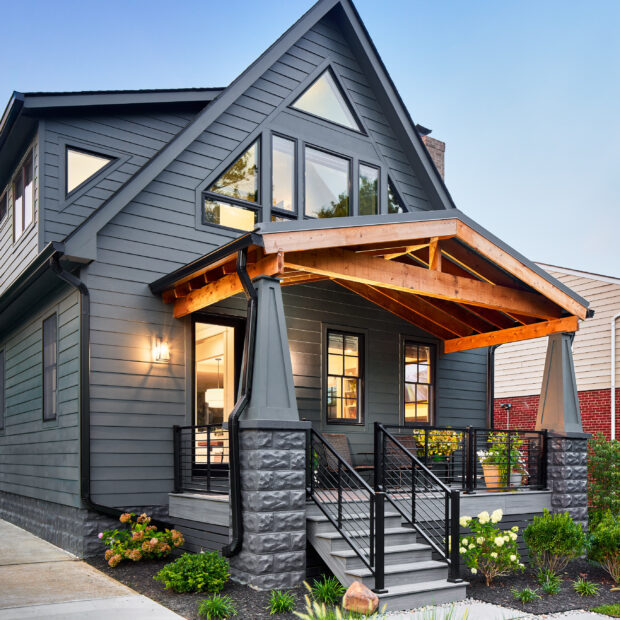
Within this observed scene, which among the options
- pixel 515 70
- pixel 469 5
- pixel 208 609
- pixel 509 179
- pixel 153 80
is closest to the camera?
pixel 208 609

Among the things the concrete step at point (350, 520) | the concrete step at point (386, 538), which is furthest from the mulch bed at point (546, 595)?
the concrete step at point (350, 520)

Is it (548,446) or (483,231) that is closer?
(483,231)

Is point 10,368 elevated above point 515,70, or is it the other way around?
point 515,70

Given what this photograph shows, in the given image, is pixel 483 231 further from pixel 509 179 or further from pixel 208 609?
pixel 509 179

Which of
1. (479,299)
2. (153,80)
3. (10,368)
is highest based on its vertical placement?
(153,80)

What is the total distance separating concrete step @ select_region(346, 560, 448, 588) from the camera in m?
6.44

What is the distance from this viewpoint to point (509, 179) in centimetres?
4516

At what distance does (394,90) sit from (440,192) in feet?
6.51

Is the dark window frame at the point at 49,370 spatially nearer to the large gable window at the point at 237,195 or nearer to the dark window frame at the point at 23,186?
the dark window frame at the point at 23,186

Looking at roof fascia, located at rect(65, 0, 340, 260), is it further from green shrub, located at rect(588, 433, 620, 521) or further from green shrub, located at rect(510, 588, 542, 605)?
green shrub, located at rect(588, 433, 620, 521)

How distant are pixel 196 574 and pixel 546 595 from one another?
368 centimetres

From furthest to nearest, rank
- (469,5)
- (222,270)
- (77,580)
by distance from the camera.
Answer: (469,5) < (222,270) < (77,580)

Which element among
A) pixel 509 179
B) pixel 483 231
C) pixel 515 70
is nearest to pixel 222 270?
pixel 483 231

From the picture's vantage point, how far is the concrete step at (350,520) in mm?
7020
